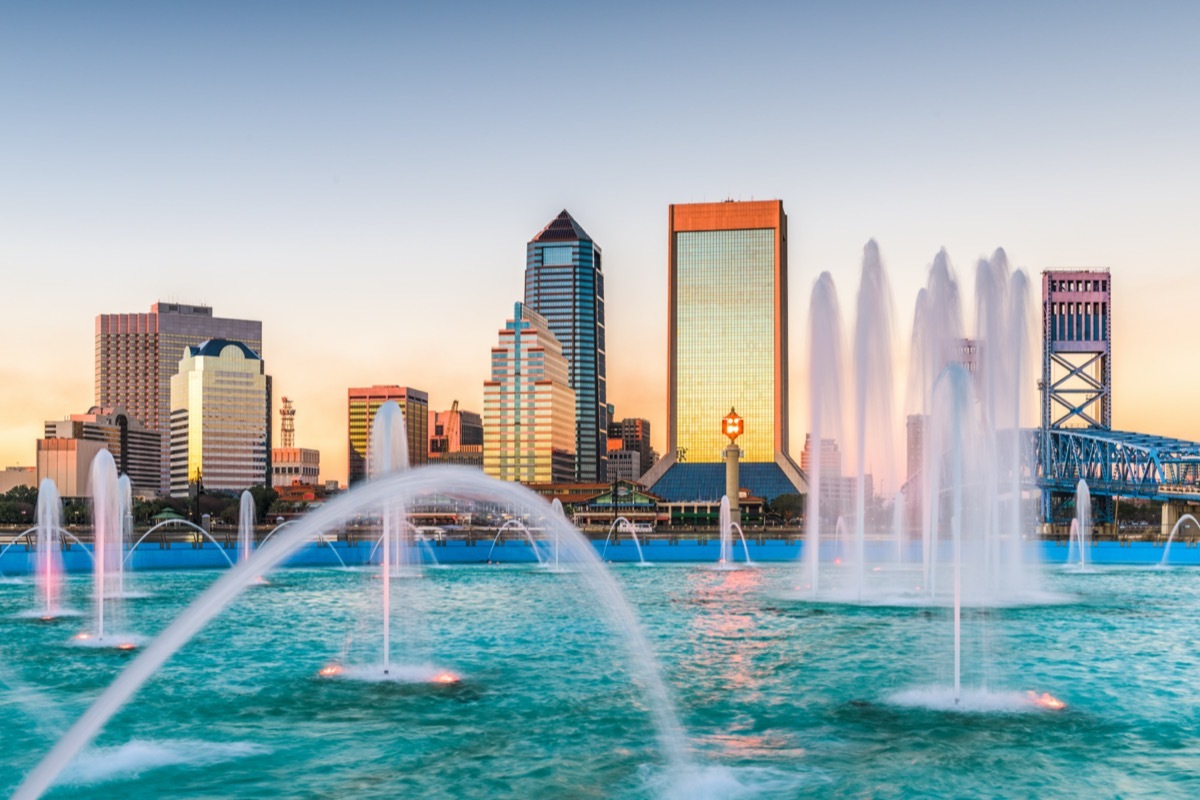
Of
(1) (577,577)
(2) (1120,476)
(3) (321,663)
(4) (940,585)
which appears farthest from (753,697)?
(2) (1120,476)

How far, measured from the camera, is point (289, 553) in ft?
66.3

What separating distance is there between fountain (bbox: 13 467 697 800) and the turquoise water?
1.55ft

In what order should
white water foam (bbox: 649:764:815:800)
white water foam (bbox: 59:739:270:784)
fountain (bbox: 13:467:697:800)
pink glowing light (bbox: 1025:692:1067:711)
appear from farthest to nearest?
1. pink glowing light (bbox: 1025:692:1067:711)
2. white water foam (bbox: 59:739:270:784)
3. white water foam (bbox: 649:764:815:800)
4. fountain (bbox: 13:467:697:800)

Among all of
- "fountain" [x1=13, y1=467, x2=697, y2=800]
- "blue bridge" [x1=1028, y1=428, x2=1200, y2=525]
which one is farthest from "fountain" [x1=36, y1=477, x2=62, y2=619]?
"blue bridge" [x1=1028, y1=428, x2=1200, y2=525]

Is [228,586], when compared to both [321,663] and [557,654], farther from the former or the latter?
[557,654]

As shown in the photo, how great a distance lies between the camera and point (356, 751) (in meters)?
18.7

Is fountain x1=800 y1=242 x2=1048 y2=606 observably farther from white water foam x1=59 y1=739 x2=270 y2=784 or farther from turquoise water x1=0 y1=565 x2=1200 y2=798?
white water foam x1=59 y1=739 x2=270 y2=784

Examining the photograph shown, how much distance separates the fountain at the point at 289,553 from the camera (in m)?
13.4

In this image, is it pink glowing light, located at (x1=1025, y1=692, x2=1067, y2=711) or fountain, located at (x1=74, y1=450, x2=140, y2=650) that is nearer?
pink glowing light, located at (x1=1025, y1=692, x2=1067, y2=711)

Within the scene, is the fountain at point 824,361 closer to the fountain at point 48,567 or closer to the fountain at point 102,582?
the fountain at point 102,582

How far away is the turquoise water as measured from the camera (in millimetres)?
17109

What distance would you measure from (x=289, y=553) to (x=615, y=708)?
6.99 metres

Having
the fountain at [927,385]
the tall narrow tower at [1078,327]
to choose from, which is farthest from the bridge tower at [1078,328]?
the fountain at [927,385]

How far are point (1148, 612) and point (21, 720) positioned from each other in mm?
35767
